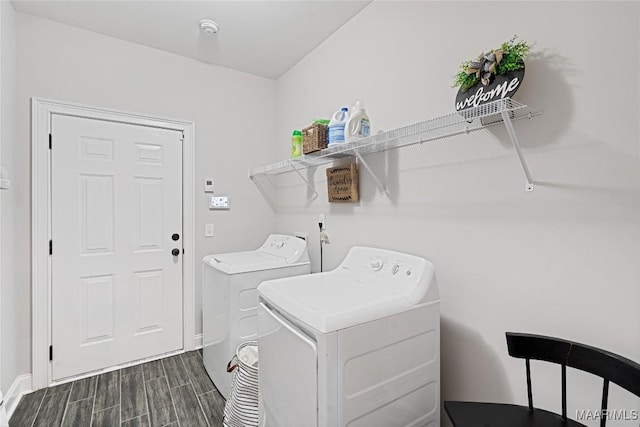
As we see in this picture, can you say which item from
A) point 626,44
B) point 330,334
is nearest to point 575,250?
point 626,44

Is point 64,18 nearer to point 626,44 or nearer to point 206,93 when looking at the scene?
point 206,93

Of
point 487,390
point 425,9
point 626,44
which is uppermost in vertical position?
point 425,9

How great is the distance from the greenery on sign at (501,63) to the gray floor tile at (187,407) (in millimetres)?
2298

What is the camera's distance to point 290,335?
124 centimetres

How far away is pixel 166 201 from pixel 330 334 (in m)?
2.20

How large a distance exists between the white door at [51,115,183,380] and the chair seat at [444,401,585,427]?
7.92 feet

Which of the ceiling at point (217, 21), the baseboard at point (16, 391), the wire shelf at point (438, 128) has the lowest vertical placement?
the baseboard at point (16, 391)

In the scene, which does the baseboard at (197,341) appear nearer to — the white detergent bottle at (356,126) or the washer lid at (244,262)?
the washer lid at (244,262)

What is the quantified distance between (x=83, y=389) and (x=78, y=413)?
0.99ft

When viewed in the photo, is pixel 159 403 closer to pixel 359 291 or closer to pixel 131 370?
pixel 131 370

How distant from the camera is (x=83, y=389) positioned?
2.20 m

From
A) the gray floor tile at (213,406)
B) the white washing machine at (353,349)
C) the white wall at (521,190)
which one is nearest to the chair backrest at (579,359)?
the white wall at (521,190)

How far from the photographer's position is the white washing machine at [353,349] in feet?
3.56

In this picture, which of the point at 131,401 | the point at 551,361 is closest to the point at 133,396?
the point at 131,401
